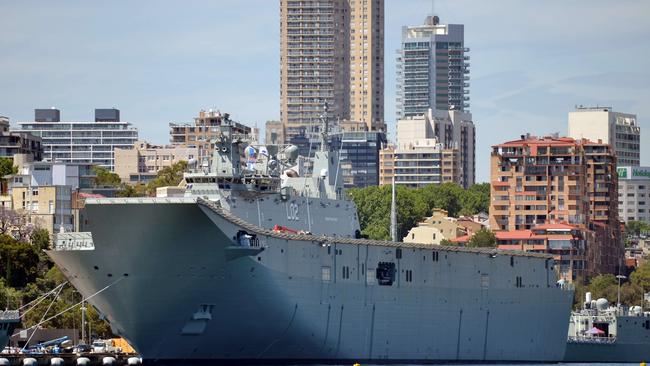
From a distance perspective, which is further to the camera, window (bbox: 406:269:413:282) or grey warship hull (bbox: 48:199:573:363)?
window (bbox: 406:269:413:282)

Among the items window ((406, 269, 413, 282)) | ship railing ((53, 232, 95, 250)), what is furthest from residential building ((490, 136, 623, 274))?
ship railing ((53, 232, 95, 250))

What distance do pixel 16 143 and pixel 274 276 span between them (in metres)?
109

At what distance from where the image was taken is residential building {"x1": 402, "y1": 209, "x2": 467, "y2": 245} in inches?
6983

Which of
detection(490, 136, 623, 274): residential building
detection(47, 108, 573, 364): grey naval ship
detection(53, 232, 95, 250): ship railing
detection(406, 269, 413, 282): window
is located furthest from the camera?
detection(490, 136, 623, 274): residential building

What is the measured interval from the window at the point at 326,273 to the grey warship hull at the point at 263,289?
0.07 metres

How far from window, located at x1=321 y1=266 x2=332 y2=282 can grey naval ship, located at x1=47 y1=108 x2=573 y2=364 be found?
0.16 feet

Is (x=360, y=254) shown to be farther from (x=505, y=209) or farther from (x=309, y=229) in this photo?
(x=505, y=209)

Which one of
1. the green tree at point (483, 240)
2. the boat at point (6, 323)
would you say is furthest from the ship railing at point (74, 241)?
the green tree at point (483, 240)

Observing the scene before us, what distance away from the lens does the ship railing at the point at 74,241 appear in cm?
7944

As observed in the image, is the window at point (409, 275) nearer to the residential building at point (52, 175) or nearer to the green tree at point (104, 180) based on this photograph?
the residential building at point (52, 175)

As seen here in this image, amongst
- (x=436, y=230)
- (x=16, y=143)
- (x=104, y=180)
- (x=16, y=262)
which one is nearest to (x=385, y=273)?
(x=16, y=262)

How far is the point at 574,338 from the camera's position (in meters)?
113

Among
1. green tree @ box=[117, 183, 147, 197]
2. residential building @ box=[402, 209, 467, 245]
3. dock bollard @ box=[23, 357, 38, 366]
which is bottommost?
dock bollard @ box=[23, 357, 38, 366]

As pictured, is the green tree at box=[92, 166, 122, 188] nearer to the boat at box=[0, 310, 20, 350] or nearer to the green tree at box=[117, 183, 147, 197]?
the green tree at box=[117, 183, 147, 197]
